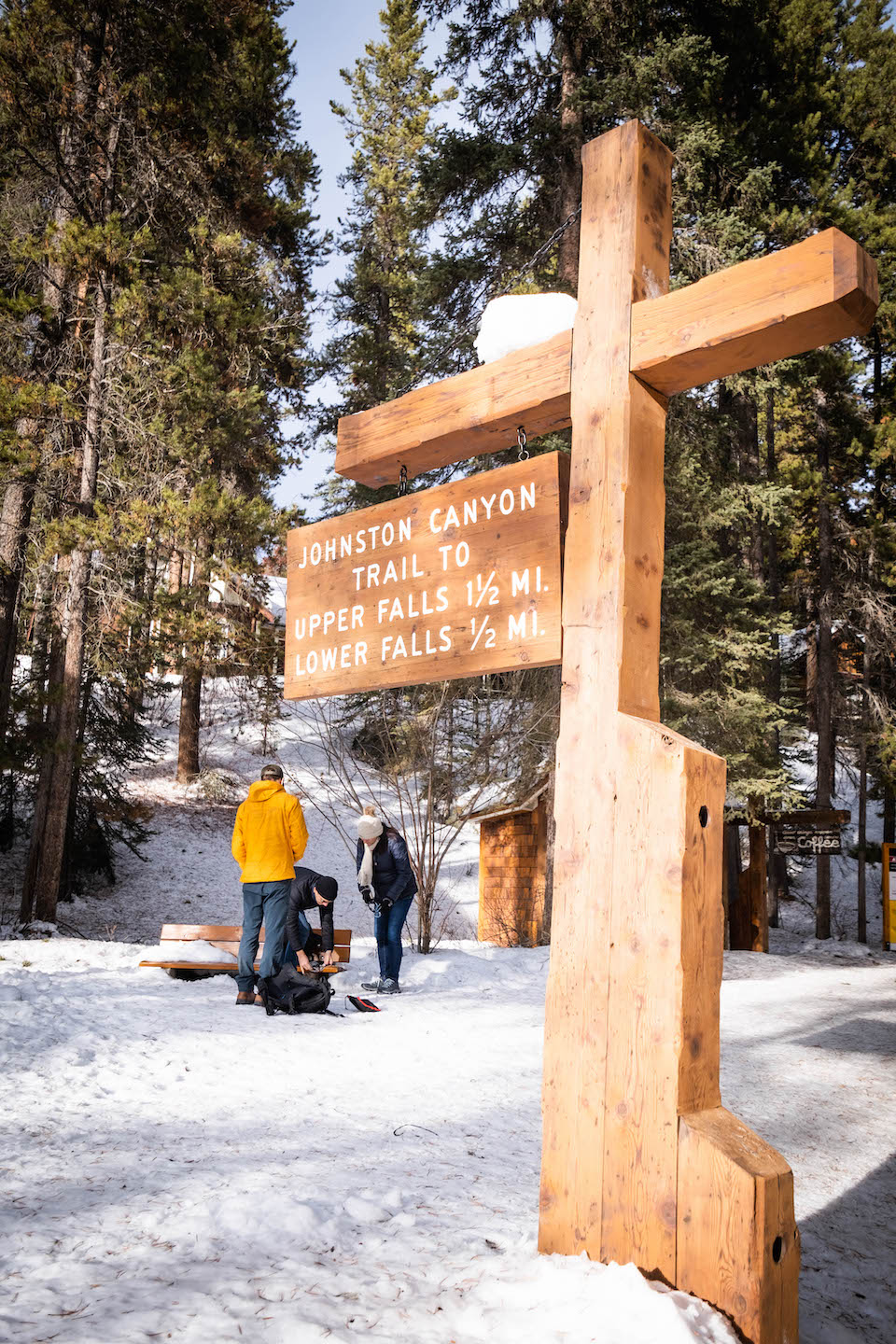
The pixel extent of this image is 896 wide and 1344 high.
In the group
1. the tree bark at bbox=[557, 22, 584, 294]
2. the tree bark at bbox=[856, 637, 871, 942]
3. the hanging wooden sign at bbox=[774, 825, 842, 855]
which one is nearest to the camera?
the tree bark at bbox=[557, 22, 584, 294]

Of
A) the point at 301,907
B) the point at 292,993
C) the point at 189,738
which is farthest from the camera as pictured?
the point at 189,738

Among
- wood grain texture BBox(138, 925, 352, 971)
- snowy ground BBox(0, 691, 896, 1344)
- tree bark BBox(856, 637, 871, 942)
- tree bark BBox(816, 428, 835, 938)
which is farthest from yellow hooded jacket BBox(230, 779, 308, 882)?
tree bark BBox(856, 637, 871, 942)

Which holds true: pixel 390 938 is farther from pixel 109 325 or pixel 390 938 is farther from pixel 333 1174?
pixel 109 325

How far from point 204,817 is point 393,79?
84.7ft

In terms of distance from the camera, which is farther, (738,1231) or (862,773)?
(862,773)

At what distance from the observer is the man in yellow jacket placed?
7.05 metres

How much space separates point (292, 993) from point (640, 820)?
15.8 ft

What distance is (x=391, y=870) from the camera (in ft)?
28.2

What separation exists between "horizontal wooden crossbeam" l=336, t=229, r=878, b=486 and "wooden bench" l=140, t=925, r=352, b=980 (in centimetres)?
556

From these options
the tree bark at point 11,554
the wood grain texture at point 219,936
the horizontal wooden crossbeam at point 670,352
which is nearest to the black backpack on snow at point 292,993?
the wood grain texture at point 219,936

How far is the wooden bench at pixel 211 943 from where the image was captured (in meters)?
8.18

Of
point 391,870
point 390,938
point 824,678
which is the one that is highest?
point 824,678

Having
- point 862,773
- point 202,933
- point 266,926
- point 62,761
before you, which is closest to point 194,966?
point 202,933

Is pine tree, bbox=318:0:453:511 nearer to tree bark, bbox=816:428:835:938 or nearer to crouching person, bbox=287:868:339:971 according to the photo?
tree bark, bbox=816:428:835:938
